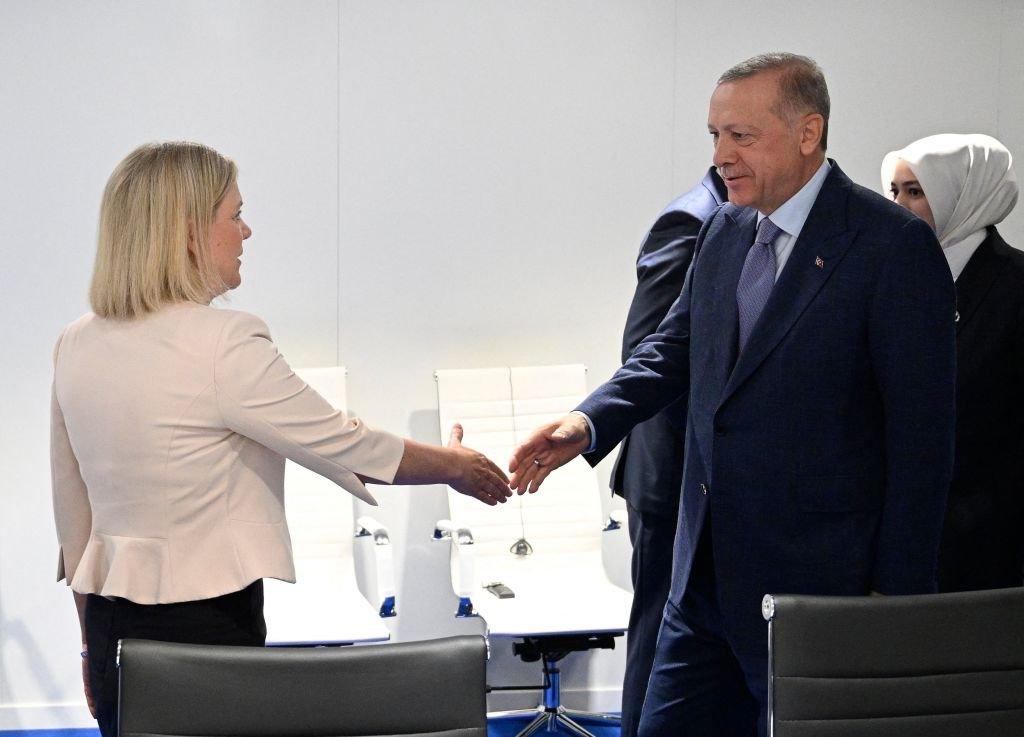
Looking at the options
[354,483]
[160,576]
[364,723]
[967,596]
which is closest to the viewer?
[364,723]

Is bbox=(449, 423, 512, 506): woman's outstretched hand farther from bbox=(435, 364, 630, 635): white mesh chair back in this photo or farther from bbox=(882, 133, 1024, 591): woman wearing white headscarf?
bbox=(435, 364, 630, 635): white mesh chair back

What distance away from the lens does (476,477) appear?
2.61m

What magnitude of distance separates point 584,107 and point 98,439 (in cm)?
305

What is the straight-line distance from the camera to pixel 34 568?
4477mm

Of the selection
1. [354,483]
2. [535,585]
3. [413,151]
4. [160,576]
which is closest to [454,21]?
[413,151]

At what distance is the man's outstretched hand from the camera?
2543 millimetres

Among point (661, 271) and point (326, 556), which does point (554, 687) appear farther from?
point (661, 271)

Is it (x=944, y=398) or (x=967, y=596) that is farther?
(x=944, y=398)

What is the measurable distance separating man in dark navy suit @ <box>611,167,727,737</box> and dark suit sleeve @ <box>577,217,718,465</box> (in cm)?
39

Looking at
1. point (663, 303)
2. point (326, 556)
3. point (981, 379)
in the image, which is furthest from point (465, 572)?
point (981, 379)

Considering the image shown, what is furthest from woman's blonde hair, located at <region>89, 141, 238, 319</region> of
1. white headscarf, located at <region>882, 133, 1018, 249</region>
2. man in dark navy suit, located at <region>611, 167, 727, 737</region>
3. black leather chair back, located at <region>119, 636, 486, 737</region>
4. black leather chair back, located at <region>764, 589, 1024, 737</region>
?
white headscarf, located at <region>882, 133, 1018, 249</region>

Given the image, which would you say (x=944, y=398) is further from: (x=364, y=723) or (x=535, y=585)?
(x=535, y=585)

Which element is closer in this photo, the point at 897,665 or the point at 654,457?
the point at 897,665

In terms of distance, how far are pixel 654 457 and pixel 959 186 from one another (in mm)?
1044
